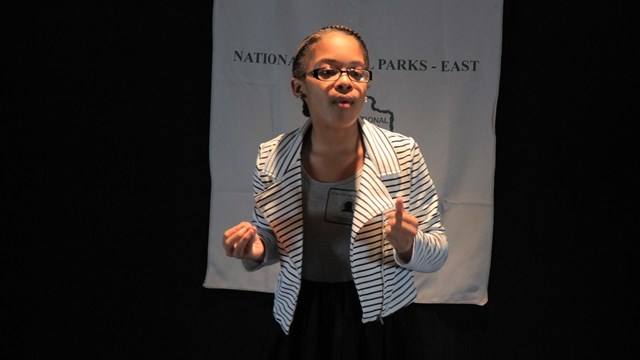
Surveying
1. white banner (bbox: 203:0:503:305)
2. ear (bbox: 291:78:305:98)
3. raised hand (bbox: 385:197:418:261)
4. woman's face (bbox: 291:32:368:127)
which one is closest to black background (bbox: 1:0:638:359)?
white banner (bbox: 203:0:503:305)

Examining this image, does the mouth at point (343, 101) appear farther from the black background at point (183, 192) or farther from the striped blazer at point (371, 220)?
the black background at point (183, 192)

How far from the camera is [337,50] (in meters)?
1.70

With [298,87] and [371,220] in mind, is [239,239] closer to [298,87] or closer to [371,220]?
[371,220]

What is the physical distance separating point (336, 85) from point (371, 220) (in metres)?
0.36

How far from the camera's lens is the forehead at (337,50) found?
169cm

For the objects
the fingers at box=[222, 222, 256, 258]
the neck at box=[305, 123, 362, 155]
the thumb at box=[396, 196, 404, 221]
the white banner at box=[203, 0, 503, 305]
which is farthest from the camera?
the white banner at box=[203, 0, 503, 305]

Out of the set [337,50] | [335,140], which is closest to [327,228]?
[335,140]

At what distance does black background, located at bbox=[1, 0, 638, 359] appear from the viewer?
2.81m

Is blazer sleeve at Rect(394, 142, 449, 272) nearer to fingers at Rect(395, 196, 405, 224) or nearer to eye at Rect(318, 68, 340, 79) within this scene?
fingers at Rect(395, 196, 405, 224)

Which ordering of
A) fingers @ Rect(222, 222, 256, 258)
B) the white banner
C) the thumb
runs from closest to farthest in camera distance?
the thumb < fingers @ Rect(222, 222, 256, 258) < the white banner

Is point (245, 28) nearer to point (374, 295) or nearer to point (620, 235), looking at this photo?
point (374, 295)

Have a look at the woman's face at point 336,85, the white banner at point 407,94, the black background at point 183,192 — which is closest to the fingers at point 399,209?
the woman's face at point 336,85

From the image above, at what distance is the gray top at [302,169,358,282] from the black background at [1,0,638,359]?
1283 millimetres

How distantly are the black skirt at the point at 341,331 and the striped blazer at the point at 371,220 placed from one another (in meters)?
0.04
